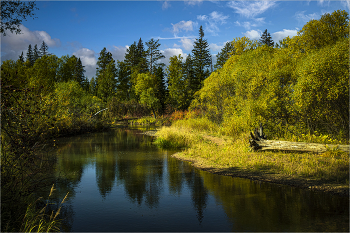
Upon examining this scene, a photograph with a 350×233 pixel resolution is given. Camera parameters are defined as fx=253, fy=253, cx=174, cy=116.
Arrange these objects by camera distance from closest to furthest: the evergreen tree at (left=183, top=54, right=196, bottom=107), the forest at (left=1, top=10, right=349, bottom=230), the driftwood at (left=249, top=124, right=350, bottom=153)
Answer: the forest at (left=1, top=10, right=349, bottom=230) → the driftwood at (left=249, top=124, right=350, bottom=153) → the evergreen tree at (left=183, top=54, right=196, bottom=107)

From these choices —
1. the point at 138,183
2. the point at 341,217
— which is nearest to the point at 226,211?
the point at 341,217

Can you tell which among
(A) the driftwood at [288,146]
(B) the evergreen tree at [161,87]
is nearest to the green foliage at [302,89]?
(A) the driftwood at [288,146]

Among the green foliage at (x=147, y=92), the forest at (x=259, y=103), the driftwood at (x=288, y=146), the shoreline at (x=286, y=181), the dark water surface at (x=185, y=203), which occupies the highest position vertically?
the green foliage at (x=147, y=92)

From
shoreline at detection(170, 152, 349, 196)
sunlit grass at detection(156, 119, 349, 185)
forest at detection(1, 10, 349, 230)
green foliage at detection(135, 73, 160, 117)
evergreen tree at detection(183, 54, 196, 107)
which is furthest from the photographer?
evergreen tree at detection(183, 54, 196, 107)

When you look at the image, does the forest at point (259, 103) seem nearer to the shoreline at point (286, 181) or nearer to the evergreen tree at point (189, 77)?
the shoreline at point (286, 181)

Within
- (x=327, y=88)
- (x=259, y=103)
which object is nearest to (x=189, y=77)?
(x=259, y=103)

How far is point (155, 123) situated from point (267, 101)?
29449mm

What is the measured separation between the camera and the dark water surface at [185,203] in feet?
20.9

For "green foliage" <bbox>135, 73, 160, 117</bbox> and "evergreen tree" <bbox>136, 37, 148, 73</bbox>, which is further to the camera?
"evergreen tree" <bbox>136, 37, 148, 73</bbox>

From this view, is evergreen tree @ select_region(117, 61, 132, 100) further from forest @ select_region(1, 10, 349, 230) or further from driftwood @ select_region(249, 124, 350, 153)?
driftwood @ select_region(249, 124, 350, 153)

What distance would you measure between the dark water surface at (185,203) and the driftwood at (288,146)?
4095 millimetres

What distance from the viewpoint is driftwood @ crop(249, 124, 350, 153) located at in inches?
468

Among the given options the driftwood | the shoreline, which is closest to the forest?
the driftwood

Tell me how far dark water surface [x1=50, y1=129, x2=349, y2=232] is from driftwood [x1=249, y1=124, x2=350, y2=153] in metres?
4.10
